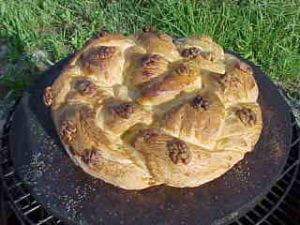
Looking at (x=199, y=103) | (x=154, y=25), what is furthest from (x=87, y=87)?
(x=154, y=25)

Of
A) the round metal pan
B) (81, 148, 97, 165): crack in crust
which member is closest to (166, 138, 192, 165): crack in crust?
the round metal pan

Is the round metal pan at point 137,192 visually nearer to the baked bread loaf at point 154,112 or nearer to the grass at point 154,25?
the baked bread loaf at point 154,112

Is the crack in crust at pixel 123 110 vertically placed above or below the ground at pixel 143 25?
above

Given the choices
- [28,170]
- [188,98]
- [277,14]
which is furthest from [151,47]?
[277,14]

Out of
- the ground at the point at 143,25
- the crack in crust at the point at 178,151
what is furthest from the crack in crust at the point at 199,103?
the ground at the point at 143,25

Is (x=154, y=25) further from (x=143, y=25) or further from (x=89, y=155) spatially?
(x=89, y=155)

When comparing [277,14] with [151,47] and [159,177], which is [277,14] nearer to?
[151,47]
